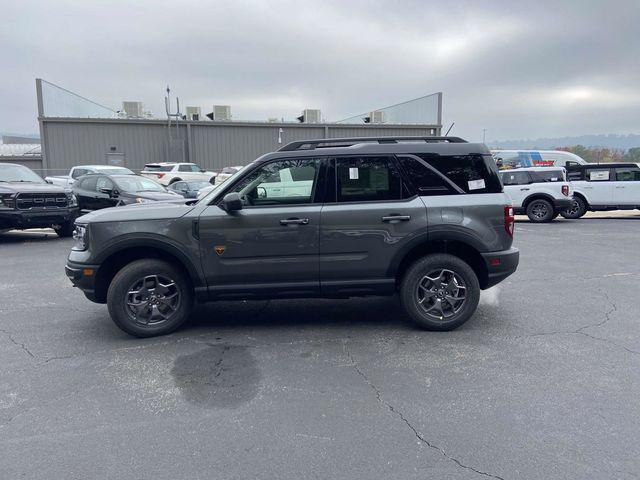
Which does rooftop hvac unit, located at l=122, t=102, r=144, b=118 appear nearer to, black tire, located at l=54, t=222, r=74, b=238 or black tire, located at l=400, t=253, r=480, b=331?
black tire, located at l=54, t=222, r=74, b=238

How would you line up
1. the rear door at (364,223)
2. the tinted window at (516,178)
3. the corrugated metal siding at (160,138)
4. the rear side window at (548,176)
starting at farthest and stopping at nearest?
the corrugated metal siding at (160,138), the tinted window at (516,178), the rear side window at (548,176), the rear door at (364,223)

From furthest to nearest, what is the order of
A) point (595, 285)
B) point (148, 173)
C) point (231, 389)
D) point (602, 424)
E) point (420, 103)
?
point (420, 103)
point (148, 173)
point (595, 285)
point (231, 389)
point (602, 424)

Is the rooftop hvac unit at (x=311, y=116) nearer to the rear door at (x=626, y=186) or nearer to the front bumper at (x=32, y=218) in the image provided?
the rear door at (x=626, y=186)

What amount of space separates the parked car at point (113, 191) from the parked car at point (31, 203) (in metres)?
1.00

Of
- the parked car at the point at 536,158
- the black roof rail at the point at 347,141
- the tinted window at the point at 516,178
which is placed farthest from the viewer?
the parked car at the point at 536,158

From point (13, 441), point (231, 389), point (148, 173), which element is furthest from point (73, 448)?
point (148, 173)

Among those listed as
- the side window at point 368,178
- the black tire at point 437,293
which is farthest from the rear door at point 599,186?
the side window at point 368,178

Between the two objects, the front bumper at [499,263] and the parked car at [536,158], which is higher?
the parked car at [536,158]

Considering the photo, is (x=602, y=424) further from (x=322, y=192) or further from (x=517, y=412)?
(x=322, y=192)

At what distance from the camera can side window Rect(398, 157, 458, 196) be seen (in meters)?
4.97

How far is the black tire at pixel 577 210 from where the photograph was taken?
640 inches

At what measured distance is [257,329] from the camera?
16.8 feet

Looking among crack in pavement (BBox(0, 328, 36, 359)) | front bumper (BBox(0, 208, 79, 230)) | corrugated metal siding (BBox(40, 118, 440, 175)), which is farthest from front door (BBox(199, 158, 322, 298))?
corrugated metal siding (BBox(40, 118, 440, 175))

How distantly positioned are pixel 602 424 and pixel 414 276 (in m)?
2.13
